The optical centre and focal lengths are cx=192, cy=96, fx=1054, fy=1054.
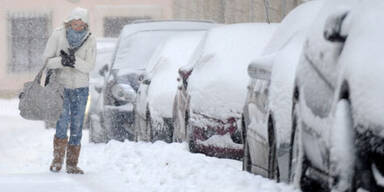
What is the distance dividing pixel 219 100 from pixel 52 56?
1.61 meters

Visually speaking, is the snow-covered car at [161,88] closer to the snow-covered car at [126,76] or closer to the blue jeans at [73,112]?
the snow-covered car at [126,76]

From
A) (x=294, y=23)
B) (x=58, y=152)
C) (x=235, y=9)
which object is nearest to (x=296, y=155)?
(x=294, y=23)

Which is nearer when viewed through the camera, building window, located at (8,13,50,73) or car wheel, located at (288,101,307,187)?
car wheel, located at (288,101,307,187)

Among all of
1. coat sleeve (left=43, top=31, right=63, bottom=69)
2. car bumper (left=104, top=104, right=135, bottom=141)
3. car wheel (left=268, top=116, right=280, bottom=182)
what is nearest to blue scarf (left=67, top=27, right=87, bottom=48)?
coat sleeve (left=43, top=31, right=63, bottom=69)

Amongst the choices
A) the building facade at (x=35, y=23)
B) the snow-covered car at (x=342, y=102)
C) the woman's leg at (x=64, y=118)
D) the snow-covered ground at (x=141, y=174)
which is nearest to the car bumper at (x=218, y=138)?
the snow-covered ground at (x=141, y=174)

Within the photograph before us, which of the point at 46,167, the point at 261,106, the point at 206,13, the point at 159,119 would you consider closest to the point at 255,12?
the point at 206,13

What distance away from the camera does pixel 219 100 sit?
9.91m

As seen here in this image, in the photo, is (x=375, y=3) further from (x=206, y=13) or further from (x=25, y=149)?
(x=206, y=13)

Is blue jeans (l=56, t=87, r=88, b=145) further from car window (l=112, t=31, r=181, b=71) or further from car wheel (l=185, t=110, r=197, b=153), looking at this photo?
car window (l=112, t=31, r=181, b=71)

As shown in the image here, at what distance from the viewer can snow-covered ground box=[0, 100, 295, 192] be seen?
794 cm

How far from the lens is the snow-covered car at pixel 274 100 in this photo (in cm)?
712

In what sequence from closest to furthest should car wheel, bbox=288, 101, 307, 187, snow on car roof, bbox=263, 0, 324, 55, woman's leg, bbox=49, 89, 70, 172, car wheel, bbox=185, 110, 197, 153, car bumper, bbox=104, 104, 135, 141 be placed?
1. car wheel, bbox=288, 101, 307, 187
2. snow on car roof, bbox=263, 0, 324, 55
3. woman's leg, bbox=49, 89, 70, 172
4. car wheel, bbox=185, 110, 197, 153
5. car bumper, bbox=104, 104, 135, 141

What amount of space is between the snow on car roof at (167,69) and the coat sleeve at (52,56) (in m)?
2.73

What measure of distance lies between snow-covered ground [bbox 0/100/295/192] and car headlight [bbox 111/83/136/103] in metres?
1.81
